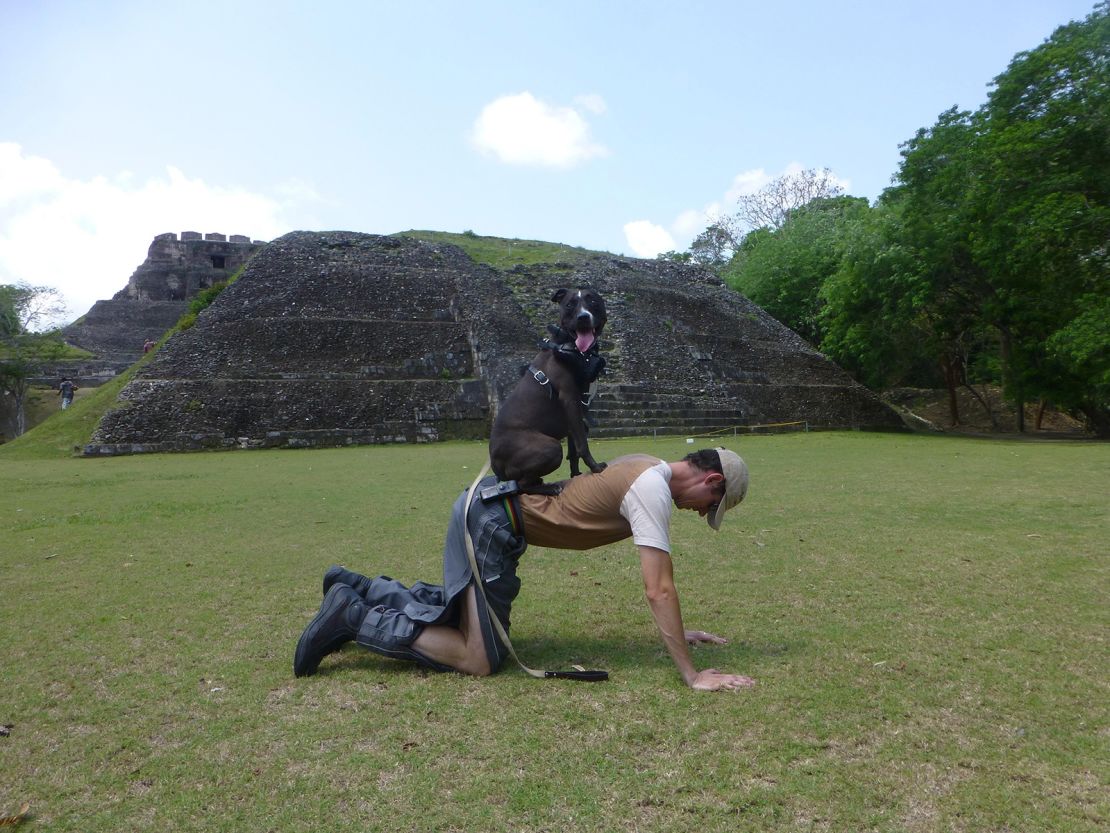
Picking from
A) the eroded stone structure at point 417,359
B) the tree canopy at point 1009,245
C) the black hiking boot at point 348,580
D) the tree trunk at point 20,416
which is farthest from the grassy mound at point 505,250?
the black hiking boot at point 348,580

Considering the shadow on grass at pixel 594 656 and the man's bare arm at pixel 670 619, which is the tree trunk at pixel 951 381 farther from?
the man's bare arm at pixel 670 619

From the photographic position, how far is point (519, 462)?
406 cm

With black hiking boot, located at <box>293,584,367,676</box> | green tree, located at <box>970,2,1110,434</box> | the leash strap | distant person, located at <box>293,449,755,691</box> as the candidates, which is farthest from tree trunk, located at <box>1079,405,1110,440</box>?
black hiking boot, located at <box>293,584,367,676</box>

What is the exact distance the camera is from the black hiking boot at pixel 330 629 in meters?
3.53

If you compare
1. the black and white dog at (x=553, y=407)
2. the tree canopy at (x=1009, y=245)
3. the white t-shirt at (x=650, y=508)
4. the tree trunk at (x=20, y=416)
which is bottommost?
the tree trunk at (x=20, y=416)

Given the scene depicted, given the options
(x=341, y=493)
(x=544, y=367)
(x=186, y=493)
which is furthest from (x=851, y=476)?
(x=186, y=493)

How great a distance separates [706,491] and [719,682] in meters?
0.76

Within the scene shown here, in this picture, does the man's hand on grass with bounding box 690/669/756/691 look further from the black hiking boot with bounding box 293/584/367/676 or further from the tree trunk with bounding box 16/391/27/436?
the tree trunk with bounding box 16/391/27/436

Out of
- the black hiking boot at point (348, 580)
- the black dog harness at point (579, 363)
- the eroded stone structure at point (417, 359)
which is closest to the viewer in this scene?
the black hiking boot at point (348, 580)

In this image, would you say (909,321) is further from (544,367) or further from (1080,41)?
(544,367)

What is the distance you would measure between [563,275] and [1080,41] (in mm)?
15020

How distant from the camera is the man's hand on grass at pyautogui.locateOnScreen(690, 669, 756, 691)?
3.24 m

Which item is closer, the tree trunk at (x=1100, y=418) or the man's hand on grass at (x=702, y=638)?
the man's hand on grass at (x=702, y=638)

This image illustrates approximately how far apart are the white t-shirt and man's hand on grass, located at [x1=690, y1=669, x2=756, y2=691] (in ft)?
1.69
